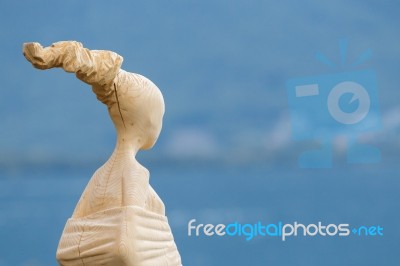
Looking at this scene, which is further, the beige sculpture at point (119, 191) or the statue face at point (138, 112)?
the statue face at point (138, 112)

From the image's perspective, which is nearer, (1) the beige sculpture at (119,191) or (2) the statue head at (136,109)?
(1) the beige sculpture at (119,191)

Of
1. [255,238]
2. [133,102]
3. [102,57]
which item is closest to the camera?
[102,57]

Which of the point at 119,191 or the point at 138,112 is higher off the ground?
the point at 138,112

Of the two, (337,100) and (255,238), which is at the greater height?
(337,100)

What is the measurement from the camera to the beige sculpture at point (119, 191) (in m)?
1.78

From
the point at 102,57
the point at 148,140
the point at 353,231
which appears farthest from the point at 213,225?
the point at 102,57

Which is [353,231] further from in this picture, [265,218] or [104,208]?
[104,208]

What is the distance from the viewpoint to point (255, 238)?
3758mm

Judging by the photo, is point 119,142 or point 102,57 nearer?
point 102,57

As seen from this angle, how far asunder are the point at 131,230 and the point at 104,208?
0.13m

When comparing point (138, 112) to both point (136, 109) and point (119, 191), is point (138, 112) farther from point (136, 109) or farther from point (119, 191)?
point (119, 191)

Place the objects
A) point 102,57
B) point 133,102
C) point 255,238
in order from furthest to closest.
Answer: point 255,238
point 133,102
point 102,57

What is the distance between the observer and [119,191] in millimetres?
1880

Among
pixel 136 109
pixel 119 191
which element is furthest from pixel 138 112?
pixel 119 191
